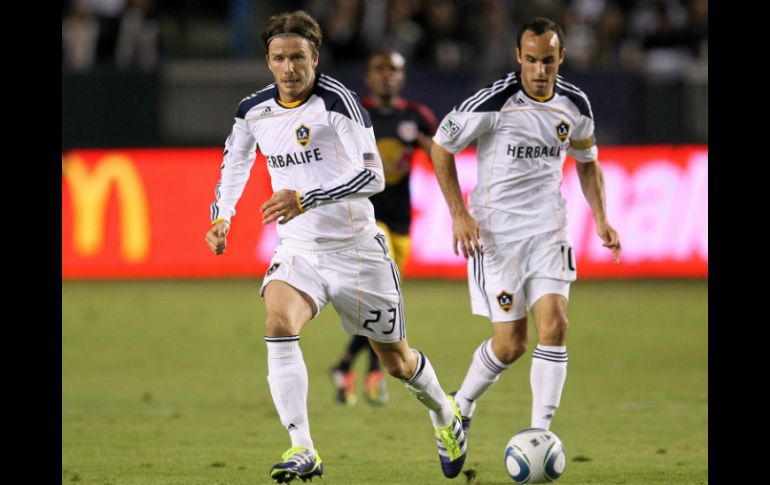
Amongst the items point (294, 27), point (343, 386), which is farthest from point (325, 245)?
point (343, 386)

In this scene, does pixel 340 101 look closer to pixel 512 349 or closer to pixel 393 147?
pixel 512 349

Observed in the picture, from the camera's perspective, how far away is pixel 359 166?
636 cm

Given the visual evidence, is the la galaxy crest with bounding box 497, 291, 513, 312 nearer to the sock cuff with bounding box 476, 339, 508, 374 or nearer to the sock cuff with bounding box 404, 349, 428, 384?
the sock cuff with bounding box 476, 339, 508, 374

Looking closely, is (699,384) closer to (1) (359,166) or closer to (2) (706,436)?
(2) (706,436)

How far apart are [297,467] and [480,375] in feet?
5.66

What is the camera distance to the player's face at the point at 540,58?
7012mm

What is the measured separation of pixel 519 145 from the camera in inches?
287

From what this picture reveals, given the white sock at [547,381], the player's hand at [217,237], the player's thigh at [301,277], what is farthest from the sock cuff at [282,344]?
the white sock at [547,381]

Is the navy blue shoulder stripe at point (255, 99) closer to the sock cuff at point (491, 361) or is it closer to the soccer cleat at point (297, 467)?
the soccer cleat at point (297, 467)

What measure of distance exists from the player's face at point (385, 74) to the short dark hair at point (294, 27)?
3172mm

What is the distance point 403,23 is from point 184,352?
8.01m
